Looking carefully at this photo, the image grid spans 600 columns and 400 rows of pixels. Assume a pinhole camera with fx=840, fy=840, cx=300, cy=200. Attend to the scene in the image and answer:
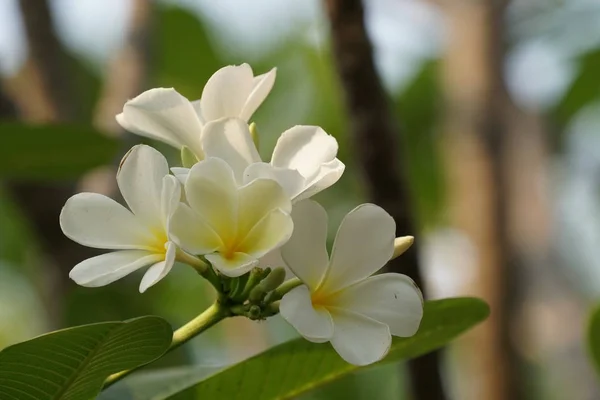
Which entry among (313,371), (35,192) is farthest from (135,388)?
(35,192)

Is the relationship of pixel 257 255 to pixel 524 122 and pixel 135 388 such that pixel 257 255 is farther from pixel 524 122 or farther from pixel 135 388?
pixel 524 122

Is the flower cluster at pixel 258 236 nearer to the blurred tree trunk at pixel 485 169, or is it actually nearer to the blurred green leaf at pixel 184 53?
the blurred tree trunk at pixel 485 169

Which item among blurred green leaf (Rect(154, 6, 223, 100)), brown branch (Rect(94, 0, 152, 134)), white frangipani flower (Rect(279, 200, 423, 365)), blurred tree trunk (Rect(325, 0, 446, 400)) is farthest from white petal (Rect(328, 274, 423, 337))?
blurred green leaf (Rect(154, 6, 223, 100))

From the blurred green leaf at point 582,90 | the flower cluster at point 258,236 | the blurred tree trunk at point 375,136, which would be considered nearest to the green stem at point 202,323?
the flower cluster at point 258,236

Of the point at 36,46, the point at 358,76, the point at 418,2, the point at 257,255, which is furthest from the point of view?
the point at 418,2

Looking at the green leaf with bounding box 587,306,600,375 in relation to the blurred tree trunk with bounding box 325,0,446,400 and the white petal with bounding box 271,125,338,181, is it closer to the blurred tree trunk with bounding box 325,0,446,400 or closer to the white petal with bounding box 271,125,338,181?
the blurred tree trunk with bounding box 325,0,446,400

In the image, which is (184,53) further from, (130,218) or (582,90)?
(130,218)
